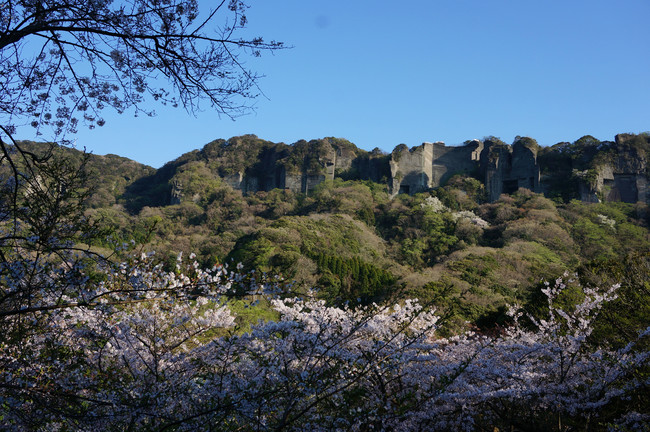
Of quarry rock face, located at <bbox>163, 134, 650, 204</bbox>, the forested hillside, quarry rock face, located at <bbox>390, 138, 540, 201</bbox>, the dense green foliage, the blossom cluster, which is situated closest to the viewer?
the forested hillside

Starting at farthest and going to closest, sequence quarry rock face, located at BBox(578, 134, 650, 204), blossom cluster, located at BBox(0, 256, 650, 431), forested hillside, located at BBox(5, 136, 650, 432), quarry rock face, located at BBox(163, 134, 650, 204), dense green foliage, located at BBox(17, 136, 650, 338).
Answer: quarry rock face, located at BBox(163, 134, 650, 204) < quarry rock face, located at BBox(578, 134, 650, 204) < dense green foliage, located at BBox(17, 136, 650, 338) < blossom cluster, located at BBox(0, 256, 650, 431) < forested hillside, located at BBox(5, 136, 650, 432)

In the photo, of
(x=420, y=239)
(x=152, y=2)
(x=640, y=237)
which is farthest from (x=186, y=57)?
(x=640, y=237)

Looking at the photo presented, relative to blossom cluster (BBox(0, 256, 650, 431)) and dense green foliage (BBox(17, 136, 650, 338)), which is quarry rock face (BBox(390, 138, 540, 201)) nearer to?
dense green foliage (BBox(17, 136, 650, 338))

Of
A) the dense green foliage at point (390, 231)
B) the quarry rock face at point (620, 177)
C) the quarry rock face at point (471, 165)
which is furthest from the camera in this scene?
the quarry rock face at point (471, 165)

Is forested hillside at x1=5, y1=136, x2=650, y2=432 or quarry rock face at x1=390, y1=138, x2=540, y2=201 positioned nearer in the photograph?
forested hillside at x1=5, y1=136, x2=650, y2=432

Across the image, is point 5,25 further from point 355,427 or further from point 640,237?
point 640,237

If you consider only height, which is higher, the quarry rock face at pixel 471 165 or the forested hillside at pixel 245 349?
the quarry rock face at pixel 471 165

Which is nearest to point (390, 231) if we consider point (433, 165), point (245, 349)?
point (433, 165)

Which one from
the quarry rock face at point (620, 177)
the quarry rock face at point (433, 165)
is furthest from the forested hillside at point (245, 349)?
the quarry rock face at point (433, 165)

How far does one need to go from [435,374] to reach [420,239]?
29513mm

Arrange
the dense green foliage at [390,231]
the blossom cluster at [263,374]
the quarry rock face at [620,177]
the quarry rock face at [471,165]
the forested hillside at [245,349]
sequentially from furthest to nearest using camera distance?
the quarry rock face at [471,165] → the quarry rock face at [620,177] → the dense green foliage at [390,231] → the blossom cluster at [263,374] → the forested hillside at [245,349]

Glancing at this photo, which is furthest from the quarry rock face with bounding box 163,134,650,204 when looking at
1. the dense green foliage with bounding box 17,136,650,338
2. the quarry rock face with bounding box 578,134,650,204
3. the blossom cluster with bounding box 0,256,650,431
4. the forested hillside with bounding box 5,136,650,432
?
the blossom cluster with bounding box 0,256,650,431

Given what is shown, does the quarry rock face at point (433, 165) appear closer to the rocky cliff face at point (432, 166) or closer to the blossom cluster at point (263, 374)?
the rocky cliff face at point (432, 166)

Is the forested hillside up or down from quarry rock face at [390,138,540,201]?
down
